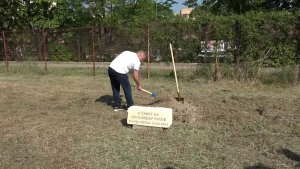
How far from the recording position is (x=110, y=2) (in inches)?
670

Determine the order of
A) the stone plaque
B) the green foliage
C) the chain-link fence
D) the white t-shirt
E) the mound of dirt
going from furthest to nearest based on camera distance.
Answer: the green foliage
the chain-link fence
the white t-shirt
the mound of dirt
the stone plaque

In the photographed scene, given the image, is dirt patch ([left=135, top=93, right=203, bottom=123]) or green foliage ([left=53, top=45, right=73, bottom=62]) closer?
dirt patch ([left=135, top=93, right=203, bottom=123])

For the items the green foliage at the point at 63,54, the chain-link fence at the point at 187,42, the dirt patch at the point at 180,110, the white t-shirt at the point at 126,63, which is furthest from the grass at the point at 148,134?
the green foliage at the point at 63,54

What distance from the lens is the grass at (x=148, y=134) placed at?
3.54 metres

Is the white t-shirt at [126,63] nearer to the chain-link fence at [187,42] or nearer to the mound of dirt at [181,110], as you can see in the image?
the mound of dirt at [181,110]

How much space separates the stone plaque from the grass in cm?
15

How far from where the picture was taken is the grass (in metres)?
3.54

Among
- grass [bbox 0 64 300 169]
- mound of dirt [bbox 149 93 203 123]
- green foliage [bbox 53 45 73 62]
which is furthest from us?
green foliage [bbox 53 45 73 62]

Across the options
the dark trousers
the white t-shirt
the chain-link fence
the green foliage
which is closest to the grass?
the dark trousers

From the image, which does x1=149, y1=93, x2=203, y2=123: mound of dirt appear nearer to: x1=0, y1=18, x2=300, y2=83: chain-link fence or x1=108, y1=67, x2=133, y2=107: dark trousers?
x1=108, y1=67, x2=133, y2=107: dark trousers

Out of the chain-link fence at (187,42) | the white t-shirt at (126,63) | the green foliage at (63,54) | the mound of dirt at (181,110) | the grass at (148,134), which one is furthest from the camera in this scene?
the green foliage at (63,54)

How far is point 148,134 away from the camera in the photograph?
4.38 meters

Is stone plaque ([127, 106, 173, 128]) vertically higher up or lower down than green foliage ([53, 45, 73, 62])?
lower down

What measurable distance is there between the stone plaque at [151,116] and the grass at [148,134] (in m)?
0.15
